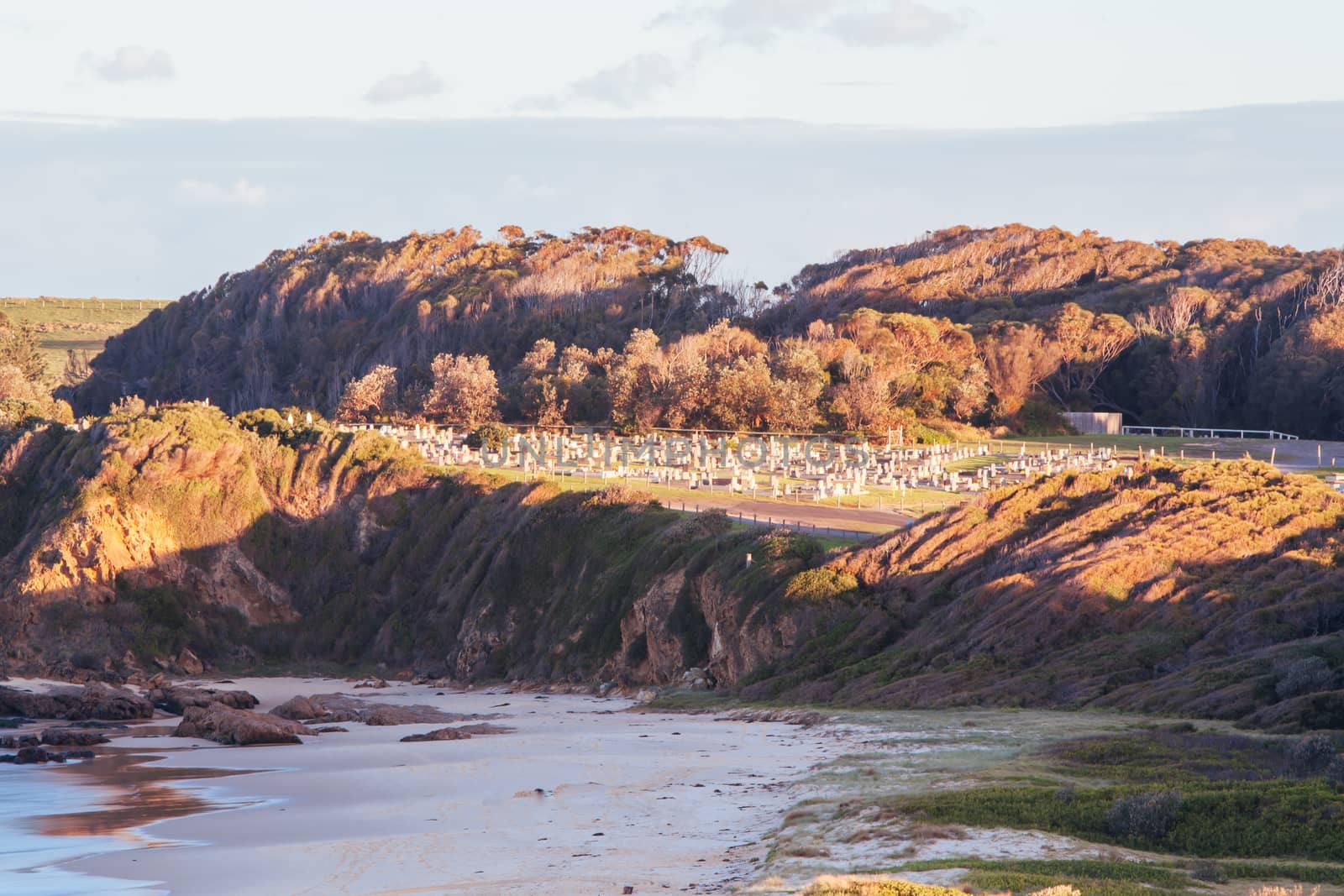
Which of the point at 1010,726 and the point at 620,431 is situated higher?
the point at 620,431

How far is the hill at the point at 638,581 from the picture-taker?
24.8m

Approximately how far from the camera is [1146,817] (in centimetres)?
1408

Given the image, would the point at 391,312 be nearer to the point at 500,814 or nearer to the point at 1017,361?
the point at 1017,361

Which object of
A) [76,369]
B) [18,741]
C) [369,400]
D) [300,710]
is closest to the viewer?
[18,741]

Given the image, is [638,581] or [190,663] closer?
[638,581]

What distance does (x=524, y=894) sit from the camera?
13.2 metres

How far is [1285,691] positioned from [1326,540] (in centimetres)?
770

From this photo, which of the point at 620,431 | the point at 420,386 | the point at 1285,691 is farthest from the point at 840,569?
the point at 420,386

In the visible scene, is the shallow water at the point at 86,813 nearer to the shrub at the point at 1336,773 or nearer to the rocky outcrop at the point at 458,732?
the rocky outcrop at the point at 458,732

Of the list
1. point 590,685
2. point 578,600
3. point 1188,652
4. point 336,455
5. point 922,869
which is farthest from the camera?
point 336,455

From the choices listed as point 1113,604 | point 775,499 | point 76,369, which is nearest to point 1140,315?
point 775,499

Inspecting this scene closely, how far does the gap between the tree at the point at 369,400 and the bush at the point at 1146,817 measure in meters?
65.1

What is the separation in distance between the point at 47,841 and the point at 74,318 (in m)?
164

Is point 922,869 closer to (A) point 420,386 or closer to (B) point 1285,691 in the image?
(B) point 1285,691
